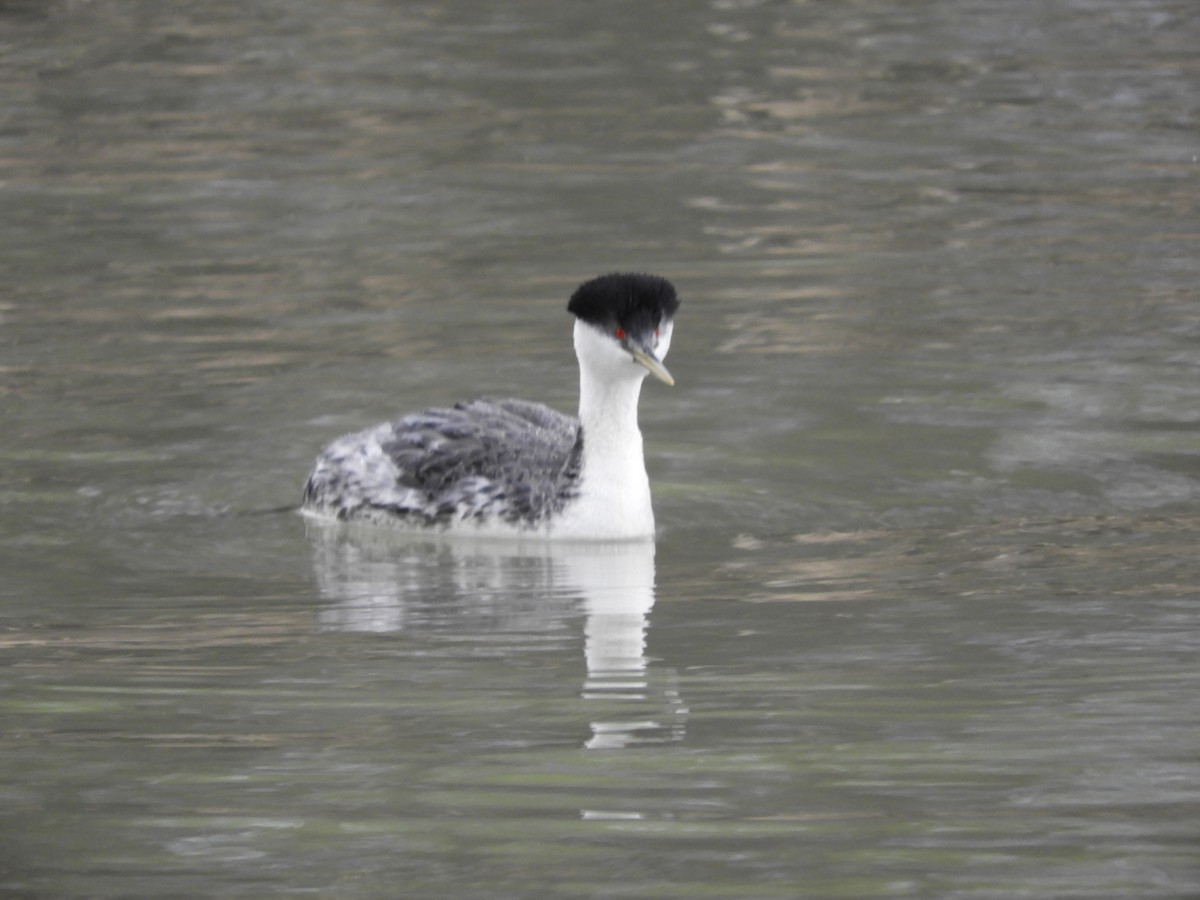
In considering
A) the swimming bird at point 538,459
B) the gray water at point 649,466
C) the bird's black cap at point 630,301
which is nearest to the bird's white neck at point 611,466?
the swimming bird at point 538,459

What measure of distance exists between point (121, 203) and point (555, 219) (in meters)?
3.16

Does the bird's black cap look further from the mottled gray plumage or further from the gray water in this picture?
the gray water

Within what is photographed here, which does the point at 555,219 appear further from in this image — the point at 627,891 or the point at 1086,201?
the point at 627,891

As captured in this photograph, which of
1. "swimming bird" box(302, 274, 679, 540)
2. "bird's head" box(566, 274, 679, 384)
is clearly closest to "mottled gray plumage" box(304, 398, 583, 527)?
"swimming bird" box(302, 274, 679, 540)

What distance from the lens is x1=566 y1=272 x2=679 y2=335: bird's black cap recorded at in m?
10.1

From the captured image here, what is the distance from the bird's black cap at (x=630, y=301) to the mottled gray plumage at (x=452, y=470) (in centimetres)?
72

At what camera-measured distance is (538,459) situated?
432 inches

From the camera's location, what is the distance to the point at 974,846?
251 inches

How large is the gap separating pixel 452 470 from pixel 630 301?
131 cm

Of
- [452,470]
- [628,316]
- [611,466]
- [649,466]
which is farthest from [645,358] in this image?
[649,466]

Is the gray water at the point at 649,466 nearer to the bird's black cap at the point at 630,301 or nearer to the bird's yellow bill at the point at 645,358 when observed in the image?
the bird's yellow bill at the point at 645,358

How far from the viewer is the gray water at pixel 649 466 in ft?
21.9

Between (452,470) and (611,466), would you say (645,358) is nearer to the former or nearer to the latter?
(611,466)

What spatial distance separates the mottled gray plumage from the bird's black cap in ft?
2.36
